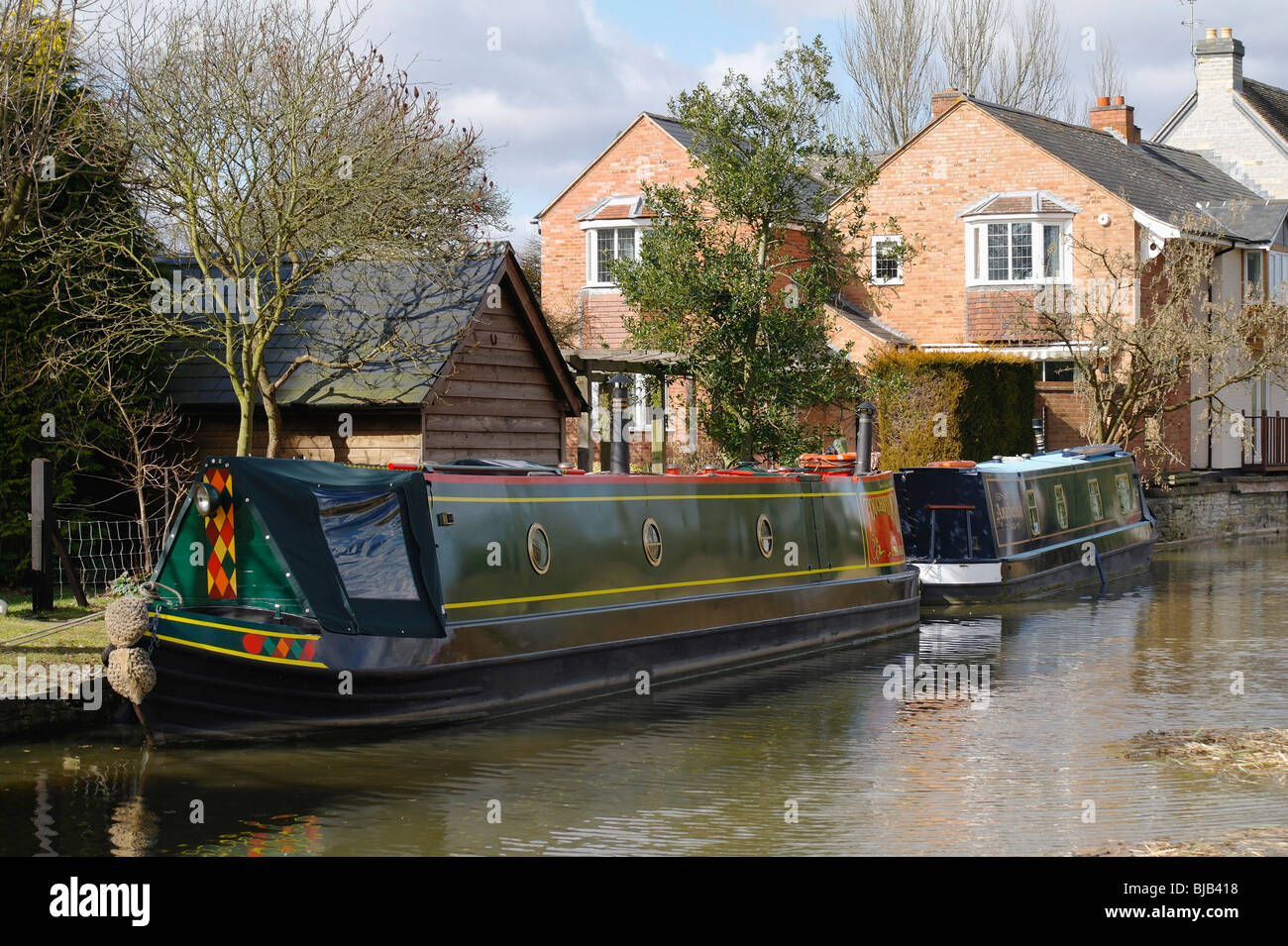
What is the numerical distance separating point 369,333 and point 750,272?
227 inches

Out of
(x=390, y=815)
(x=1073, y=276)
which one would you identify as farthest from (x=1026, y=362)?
(x=390, y=815)

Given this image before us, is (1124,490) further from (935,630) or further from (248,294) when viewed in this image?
(248,294)

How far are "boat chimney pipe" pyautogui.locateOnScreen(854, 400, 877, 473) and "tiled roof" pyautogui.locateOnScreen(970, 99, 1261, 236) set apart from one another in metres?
14.2

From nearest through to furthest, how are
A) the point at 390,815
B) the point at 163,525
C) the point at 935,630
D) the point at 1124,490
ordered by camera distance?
the point at 390,815 < the point at 163,525 < the point at 935,630 < the point at 1124,490

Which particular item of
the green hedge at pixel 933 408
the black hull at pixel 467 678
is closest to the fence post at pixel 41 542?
the black hull at pixel 467 678

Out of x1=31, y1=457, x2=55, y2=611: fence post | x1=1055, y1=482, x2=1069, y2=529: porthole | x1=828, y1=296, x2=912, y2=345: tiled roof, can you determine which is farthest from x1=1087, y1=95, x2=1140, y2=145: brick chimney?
x1=31, y1=457, x2=55, y2=611: fence post

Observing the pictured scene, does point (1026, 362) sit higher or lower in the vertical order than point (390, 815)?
higher

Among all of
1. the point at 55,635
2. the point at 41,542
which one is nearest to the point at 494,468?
the point at 55,635

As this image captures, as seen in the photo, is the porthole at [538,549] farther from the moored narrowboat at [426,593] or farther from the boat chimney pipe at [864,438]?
the boat chimney pipe at [864,438]

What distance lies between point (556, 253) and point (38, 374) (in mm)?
20438

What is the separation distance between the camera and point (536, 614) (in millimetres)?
12422

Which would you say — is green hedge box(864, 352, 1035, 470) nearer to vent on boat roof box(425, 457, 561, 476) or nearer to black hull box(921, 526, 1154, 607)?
black hull box(921, 526, 1154, 607)

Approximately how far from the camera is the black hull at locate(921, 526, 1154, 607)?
2034 cm

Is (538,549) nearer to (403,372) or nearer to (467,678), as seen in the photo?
(467,678)
